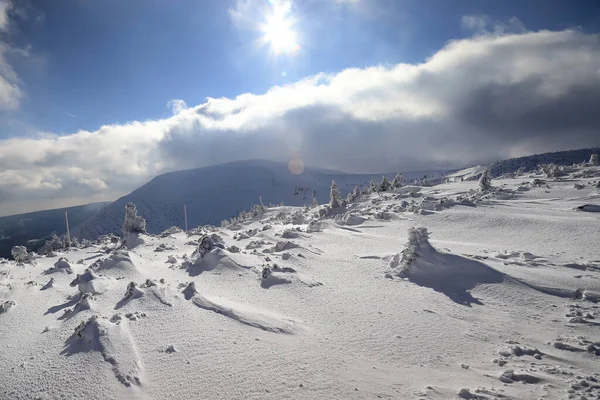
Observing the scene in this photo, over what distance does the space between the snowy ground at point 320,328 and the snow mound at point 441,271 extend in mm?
77

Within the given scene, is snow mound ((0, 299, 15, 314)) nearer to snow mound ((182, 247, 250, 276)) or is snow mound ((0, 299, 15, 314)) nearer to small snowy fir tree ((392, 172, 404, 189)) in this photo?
snow mound ((182, 247, 250, 276))

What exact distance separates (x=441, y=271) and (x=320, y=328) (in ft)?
25.4

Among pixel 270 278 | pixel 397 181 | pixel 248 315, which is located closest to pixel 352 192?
pixel 397 181

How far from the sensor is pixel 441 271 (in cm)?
1419

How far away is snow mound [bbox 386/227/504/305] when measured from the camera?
12.9 meters

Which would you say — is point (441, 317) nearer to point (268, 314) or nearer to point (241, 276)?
point (268, 314)

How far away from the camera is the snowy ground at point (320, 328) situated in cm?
671

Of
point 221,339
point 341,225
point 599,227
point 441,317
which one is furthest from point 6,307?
point 599,227

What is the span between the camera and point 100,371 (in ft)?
23.3

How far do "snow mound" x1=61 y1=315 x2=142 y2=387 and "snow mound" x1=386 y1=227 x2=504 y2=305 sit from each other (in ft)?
37.3

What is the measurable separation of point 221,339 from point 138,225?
3370 centimetres

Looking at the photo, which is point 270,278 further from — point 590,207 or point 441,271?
point 590,207

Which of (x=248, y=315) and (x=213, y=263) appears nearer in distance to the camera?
(x=248, y=315)

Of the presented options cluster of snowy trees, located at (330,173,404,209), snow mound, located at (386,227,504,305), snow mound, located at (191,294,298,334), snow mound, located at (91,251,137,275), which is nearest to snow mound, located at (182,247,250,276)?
snow mound, located at (91,251,137,275)
